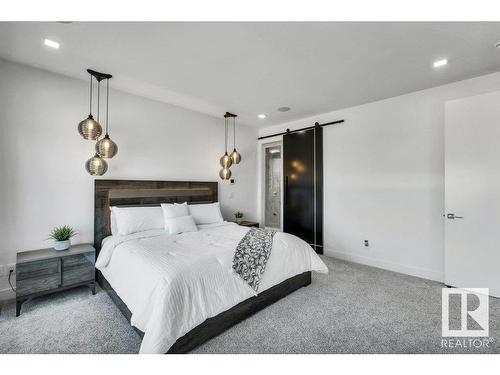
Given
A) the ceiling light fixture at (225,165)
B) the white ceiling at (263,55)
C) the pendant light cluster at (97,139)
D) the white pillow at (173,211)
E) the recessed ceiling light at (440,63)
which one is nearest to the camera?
the white ceiling at (263,55)

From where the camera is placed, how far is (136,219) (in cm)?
312

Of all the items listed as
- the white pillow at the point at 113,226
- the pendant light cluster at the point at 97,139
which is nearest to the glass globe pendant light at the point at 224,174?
the pendant light cluster at the point at 97,139

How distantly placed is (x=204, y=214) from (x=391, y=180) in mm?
3084

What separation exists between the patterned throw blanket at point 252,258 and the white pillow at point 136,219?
56.7 inches

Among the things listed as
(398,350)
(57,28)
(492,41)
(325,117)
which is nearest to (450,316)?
(398,350)

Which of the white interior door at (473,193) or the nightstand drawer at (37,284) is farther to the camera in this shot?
the white interior door at (473,193)

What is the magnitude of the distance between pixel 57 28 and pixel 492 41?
404cm

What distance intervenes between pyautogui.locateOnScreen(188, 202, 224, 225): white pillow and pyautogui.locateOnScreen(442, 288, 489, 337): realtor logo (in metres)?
3.11

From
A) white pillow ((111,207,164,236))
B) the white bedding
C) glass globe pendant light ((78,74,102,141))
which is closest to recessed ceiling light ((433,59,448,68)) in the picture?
the white bedding

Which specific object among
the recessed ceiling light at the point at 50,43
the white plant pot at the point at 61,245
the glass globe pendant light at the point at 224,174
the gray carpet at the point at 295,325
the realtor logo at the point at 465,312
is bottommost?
the gray carpet at the point at 295,325

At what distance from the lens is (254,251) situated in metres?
2.42

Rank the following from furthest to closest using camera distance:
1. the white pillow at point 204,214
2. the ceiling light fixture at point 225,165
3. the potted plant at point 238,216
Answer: the potted plant at point 238,216 < the ceiling light fixture at point 225,165 < the white pillow at point 204,214

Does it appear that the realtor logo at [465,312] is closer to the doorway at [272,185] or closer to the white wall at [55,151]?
the doorway at [272,185]

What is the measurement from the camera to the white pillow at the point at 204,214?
12.4 ft
